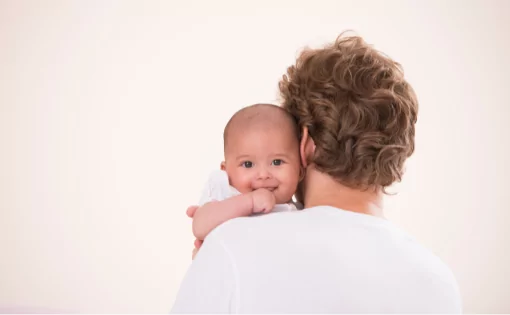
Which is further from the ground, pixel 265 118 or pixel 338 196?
pixel 265 118

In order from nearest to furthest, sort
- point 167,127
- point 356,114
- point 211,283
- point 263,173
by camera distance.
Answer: point 211,283
point 356,114
point 263,173
point 167,127

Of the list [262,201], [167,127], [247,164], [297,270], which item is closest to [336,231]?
[297,270]

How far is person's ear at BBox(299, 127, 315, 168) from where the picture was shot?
1339 millimetres

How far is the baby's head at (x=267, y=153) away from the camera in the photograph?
1.36 meters

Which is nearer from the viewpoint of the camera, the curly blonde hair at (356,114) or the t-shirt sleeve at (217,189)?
the curly blonde hair at (356,114)

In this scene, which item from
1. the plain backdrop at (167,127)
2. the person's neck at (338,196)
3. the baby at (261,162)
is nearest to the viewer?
the person's neck at (338,196)

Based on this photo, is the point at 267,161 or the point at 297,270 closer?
the point at 297,270

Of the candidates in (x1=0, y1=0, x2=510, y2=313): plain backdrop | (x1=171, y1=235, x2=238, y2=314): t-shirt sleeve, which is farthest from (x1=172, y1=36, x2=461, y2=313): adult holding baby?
(x1=0, y1=0, x2=510, y2=313): plain backdrop

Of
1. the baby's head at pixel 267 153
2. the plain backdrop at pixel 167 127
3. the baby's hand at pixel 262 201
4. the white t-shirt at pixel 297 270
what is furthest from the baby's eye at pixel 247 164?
the plain backdrop at pixel 167 127

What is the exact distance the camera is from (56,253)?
4344 millimetres

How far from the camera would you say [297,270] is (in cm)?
106

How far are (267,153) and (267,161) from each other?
0.8 inches

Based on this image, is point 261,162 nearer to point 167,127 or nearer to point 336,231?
point 336,231

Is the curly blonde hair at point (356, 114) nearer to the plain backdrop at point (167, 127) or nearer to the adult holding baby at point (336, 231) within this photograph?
the adult holding baby at point (336, 231)
